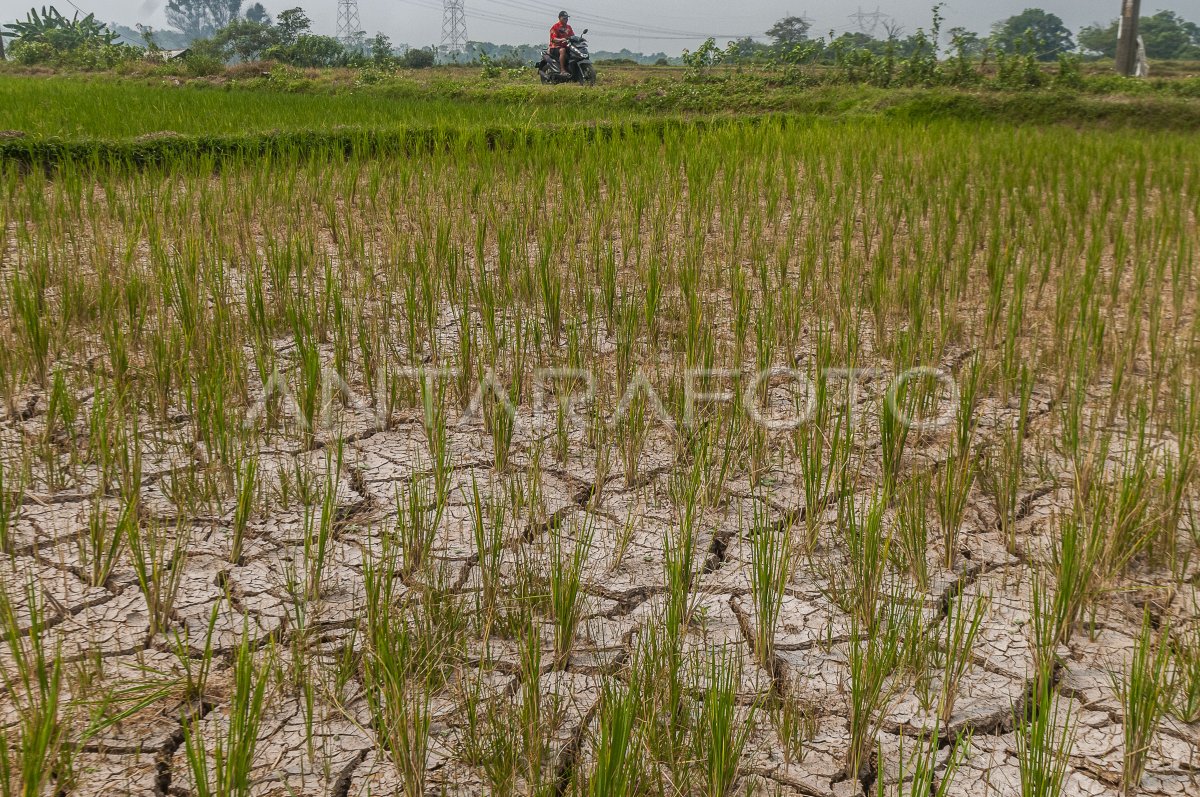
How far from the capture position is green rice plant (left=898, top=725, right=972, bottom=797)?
1.11 metres

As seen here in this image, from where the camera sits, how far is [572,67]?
16.1 metres

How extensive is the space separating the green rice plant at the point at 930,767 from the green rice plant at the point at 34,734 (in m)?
0.98

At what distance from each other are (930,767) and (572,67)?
52.7 ft

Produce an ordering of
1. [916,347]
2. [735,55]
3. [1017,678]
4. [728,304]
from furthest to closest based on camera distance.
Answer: [735,55] < [728,304] < [916,347] < [1017,678]

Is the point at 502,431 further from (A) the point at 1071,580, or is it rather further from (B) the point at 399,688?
(A) the point at 1071,580

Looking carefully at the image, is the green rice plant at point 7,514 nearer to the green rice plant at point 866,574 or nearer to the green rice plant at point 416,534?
the green rice plant at point 416,534

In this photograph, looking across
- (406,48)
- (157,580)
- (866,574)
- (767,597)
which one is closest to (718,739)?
(767,597)

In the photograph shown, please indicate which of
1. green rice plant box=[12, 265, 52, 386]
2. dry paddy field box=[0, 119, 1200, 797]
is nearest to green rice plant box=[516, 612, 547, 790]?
dry paddy field box=[0, 119, 1200, 797]

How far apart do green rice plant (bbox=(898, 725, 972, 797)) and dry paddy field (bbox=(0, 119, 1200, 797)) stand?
0.01 metres

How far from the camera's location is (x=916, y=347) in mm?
2916

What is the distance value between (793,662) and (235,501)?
4.01 feet

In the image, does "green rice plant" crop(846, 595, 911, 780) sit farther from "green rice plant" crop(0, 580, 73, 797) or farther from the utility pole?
the utility pole

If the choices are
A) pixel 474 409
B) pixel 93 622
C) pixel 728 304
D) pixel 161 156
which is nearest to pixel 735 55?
pixel 161 156

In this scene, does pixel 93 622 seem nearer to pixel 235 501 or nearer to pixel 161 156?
pixel 235 501
